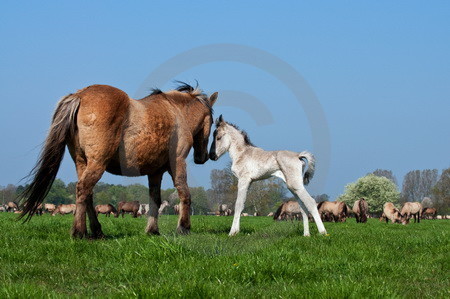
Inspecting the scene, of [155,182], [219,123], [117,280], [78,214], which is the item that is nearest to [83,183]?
[78,214]

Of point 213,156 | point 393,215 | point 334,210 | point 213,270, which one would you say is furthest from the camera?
point 334,210

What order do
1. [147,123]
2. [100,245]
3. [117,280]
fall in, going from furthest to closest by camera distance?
[147,123] < [100,245] < [117,280]

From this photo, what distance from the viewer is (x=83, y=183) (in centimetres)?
872

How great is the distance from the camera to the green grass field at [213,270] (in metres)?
5.10

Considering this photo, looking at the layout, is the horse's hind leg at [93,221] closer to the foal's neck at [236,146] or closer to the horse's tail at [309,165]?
the foal's neck at [236,146]

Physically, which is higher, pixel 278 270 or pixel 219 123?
pixel 219 123

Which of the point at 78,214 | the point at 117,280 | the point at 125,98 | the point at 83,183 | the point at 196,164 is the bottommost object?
the point at 117,280

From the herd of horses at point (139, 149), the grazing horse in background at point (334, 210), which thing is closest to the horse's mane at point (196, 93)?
the herd of horses at point (139, 149)

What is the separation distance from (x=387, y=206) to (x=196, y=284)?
3454 cm

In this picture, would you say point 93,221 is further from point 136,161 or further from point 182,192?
point 182,192

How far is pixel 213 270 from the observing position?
612cm

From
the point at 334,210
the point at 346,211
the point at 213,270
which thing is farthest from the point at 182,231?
the point at 346,211

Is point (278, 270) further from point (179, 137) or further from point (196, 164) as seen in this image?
point (196, 164)

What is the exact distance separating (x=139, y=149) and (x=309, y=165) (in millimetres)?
4456
